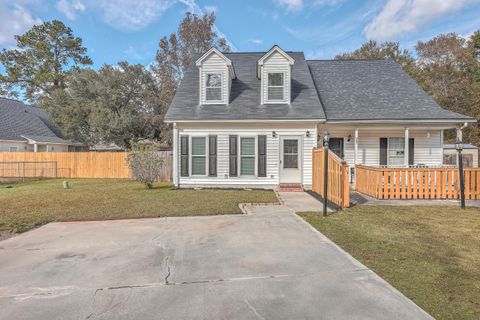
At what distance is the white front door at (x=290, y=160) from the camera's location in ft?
39.4

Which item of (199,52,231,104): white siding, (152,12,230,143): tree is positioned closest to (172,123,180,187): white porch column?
(199,52,231,104): white siding

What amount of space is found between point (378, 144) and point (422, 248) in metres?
9.28

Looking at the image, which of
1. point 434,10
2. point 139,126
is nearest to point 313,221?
point 139,126

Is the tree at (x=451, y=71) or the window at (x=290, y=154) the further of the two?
the tree at (x=451, y=71)

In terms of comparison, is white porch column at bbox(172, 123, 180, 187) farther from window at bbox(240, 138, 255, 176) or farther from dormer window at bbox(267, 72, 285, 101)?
dormer window at bbox(267, 72, 285, 101)

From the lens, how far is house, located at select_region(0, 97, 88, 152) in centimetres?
2388

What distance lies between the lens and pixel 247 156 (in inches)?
478

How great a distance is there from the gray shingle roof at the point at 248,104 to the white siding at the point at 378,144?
1.60 meters

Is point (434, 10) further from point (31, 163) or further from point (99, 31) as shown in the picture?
point (31, 163)

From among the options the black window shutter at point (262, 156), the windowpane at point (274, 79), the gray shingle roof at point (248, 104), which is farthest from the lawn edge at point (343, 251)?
the windowpane at point (274, 79)

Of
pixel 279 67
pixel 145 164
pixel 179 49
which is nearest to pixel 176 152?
pixel 145 164

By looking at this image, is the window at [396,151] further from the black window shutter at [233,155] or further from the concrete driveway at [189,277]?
the concrete driveway at [189,277]

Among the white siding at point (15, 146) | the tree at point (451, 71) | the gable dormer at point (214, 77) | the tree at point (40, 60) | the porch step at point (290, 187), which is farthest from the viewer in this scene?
the tree at point (40, 60)

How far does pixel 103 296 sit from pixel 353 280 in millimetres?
2964
